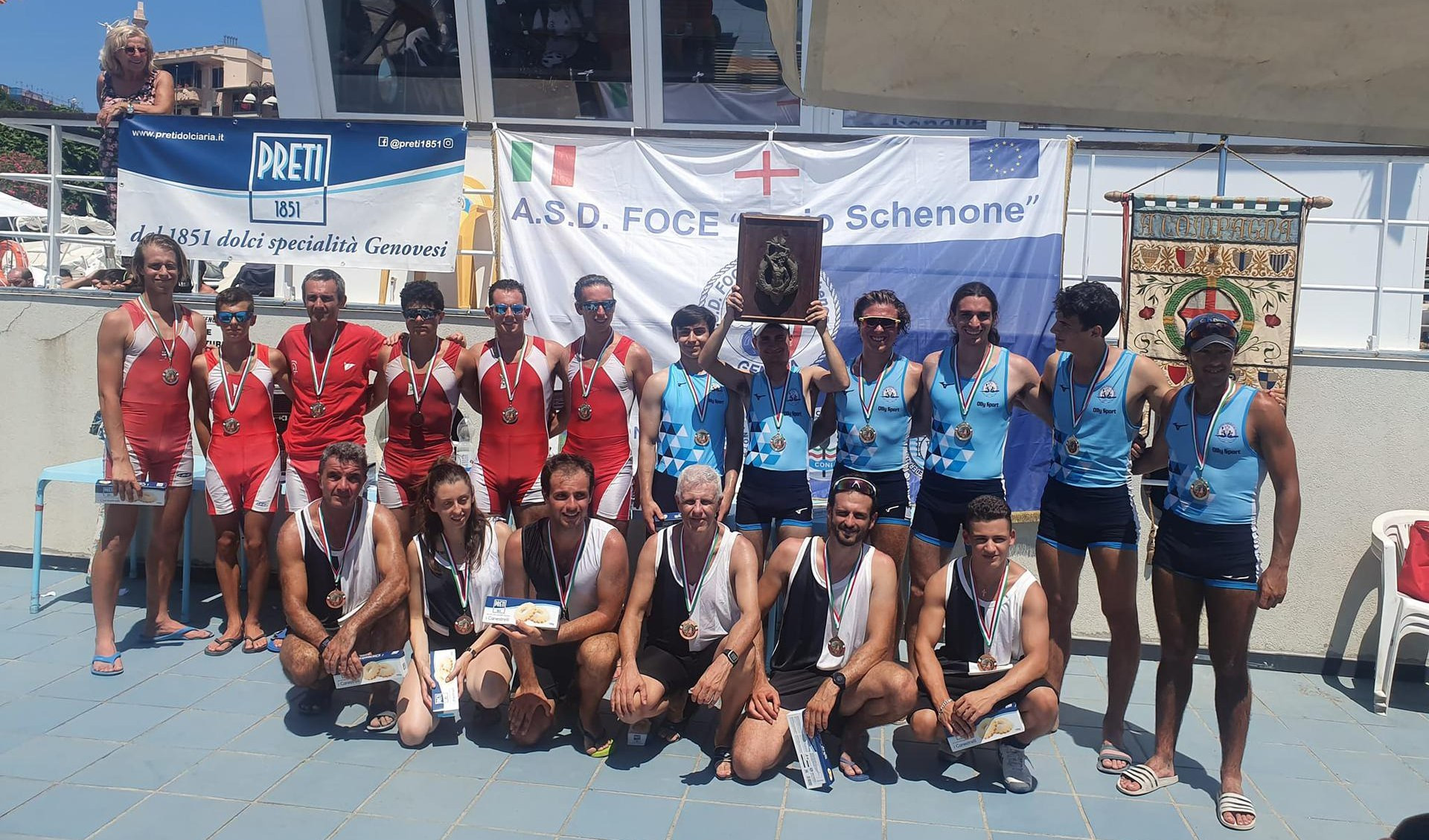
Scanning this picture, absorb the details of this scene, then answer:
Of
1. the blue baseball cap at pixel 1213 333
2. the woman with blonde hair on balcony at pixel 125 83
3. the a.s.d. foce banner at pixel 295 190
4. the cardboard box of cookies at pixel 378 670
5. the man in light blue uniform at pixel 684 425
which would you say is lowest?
the cardboard box of cookies at pixel 378 670

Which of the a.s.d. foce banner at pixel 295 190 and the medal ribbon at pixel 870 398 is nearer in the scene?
the medal ribbon at pixel 870 398

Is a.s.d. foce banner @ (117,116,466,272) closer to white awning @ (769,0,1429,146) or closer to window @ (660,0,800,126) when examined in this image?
window @ (660,0,800,126)

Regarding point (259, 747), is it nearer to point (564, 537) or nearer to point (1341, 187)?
point (564, 537)

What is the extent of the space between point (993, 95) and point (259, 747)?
3903 mm

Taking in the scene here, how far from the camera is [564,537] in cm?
424

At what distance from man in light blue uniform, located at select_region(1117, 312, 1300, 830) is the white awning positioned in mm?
2194

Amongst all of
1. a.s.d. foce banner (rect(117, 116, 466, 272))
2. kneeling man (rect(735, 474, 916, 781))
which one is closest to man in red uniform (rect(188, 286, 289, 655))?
a.s.d. foce banner (rect(117, 116, 466, 272))

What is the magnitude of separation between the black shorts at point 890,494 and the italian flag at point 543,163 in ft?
9.01

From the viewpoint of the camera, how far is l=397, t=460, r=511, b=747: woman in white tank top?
166 inches

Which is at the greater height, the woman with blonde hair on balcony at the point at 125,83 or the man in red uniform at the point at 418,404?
the woman with blonde hair on balcony at the point at 125,83

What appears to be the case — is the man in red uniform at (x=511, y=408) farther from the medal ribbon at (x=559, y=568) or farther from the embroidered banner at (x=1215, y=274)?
the embroidered banner at (x=1215, y=274)

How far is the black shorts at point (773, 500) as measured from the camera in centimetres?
457

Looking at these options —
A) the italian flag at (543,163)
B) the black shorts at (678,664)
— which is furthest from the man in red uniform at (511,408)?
the italian flag at (543,163)

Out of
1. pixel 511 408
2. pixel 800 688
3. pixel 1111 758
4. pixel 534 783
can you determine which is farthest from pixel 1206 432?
pixel 511 408
